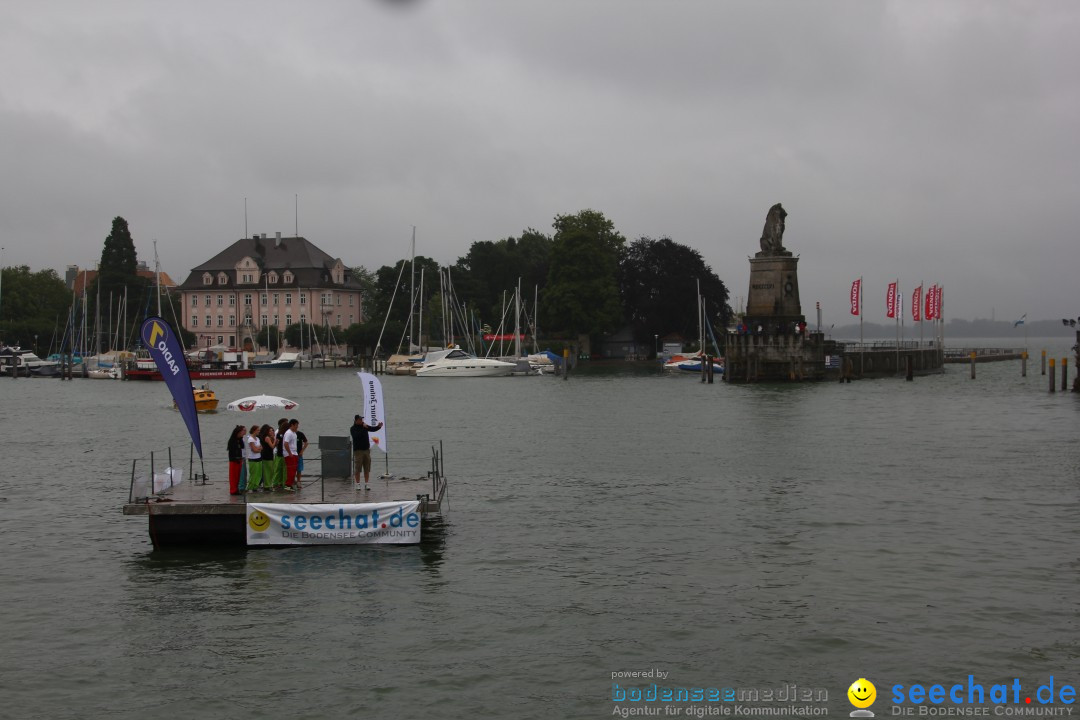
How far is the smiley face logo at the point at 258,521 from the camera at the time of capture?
23.4m

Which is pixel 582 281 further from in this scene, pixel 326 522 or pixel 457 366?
pixel 326 522

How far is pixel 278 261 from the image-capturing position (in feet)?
547

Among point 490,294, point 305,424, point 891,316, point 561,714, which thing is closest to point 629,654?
point 561,714

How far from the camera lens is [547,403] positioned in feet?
243

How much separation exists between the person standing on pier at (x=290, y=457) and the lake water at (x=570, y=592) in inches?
75.5

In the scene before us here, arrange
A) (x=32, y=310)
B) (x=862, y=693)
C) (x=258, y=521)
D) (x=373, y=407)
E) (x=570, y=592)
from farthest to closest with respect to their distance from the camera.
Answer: (x=32, y=310) → (x=373, y=407) → (x=258, y=521) → (x=570, y=592) → (x=862, y=693)

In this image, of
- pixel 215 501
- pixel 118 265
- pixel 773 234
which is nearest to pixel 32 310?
pixel 118 265

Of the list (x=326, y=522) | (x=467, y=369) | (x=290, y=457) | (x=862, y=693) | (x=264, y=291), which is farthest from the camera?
(x=264, y=291)

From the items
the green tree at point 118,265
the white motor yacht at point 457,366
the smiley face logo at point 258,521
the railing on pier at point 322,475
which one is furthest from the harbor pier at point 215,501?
the green tree at point 118,265

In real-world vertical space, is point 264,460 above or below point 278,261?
below

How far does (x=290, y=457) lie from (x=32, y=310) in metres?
147

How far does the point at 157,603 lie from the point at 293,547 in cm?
403

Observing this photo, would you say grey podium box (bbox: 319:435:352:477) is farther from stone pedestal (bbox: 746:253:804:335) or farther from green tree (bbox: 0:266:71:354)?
green tree (bbox: 0:266:71:354)

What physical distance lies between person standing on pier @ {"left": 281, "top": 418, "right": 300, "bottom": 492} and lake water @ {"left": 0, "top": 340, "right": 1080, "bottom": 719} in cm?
192
